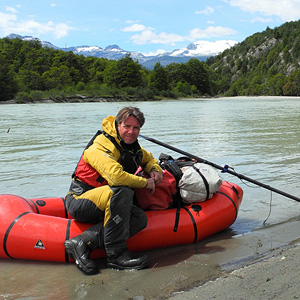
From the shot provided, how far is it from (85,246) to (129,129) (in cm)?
119

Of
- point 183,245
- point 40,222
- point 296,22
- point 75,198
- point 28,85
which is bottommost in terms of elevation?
point 183,245

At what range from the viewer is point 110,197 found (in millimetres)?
3451

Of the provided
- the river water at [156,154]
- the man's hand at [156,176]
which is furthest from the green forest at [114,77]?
the man's hand at [156,176]

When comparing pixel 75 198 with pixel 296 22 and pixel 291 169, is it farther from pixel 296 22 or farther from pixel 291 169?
pixel 296 22

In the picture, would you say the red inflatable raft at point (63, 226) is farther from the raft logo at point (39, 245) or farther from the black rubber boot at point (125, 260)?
the black rubber boot at point (125, 260)

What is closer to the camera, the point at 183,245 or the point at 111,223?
the point at 111,223

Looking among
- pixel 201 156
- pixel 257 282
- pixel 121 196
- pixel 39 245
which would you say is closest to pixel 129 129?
pixel 121 196

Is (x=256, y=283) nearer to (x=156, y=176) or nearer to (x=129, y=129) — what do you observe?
(x=156, y=176)

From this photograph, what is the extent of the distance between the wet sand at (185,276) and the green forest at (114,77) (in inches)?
2363

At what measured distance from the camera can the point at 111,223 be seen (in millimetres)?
3463

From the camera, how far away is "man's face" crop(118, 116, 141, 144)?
3655 millimetres

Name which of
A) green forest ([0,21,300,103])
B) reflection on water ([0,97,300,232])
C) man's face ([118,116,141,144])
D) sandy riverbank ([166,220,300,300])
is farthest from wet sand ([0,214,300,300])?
green forest ([0,21,300,103])

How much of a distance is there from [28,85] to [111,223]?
269 ft

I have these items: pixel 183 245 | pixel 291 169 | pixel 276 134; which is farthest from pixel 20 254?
pixel 276 134
